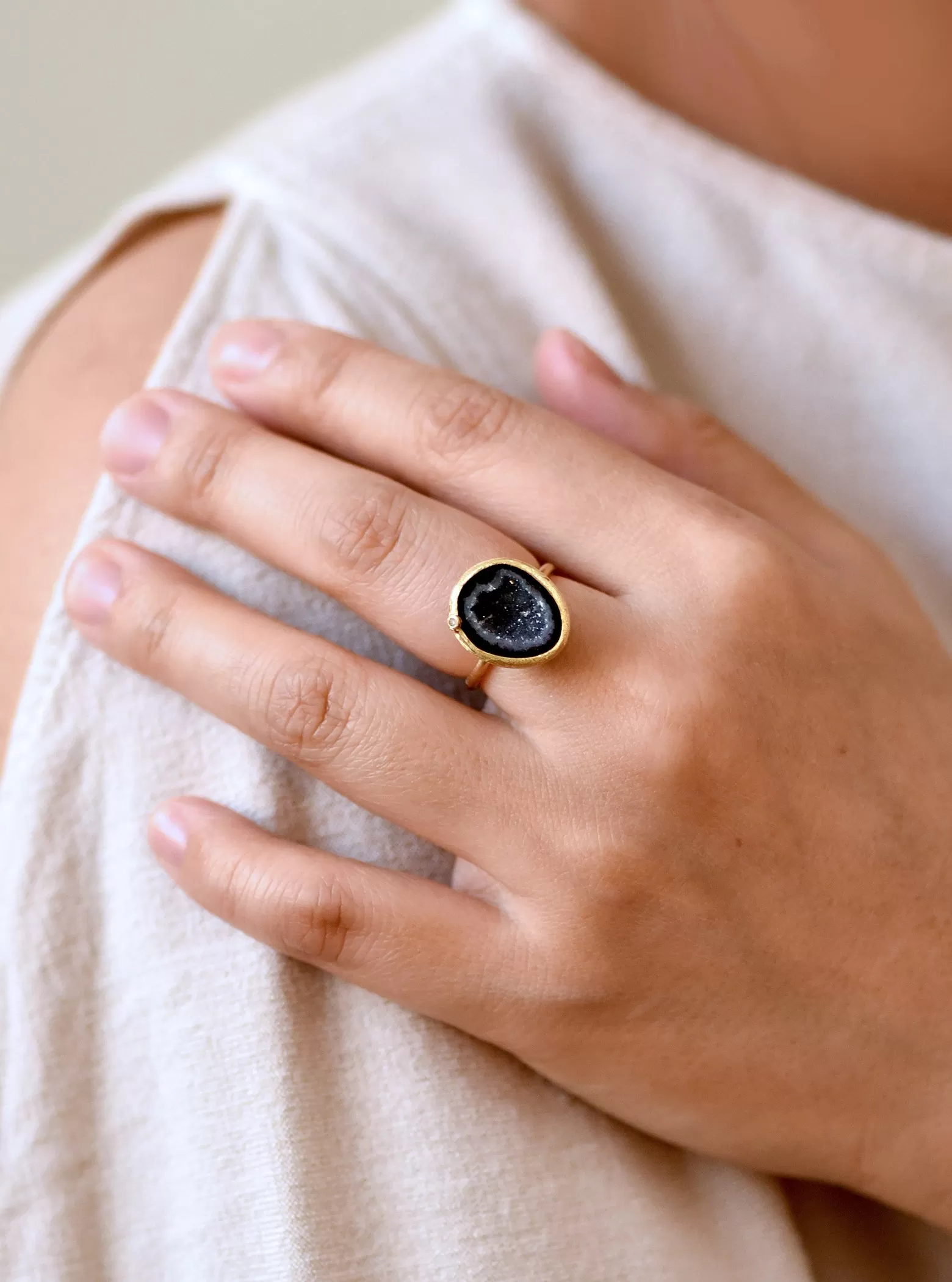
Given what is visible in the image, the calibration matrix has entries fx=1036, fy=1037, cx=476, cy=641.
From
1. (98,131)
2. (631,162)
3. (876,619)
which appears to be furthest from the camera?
(98,131)

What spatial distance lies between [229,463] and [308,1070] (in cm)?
36

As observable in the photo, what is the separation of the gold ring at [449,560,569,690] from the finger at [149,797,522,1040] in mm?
145

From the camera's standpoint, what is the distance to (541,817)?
583 millimetres

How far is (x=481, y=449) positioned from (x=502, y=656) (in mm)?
142

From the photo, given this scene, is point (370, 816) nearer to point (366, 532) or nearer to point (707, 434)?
point (366, 532)

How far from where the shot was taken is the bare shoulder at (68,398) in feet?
2.31

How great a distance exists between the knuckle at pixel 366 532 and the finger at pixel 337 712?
52mm

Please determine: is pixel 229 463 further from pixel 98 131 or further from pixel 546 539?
pixel 98 131

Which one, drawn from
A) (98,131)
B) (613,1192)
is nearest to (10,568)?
(613,1192)

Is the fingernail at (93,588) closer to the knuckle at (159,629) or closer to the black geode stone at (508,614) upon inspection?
the knuckle at (159,629)

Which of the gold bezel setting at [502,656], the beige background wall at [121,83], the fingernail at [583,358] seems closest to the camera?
the gold bezel setting at [502,656]

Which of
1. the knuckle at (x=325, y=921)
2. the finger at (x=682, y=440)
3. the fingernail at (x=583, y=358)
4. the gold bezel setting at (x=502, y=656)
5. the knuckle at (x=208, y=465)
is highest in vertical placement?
the fingernail at (x=583, y=358)

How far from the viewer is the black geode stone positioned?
572 mm

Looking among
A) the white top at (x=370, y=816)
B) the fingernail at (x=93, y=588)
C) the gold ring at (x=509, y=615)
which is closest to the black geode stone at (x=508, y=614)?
the gold ring at (x=509, y=615)
